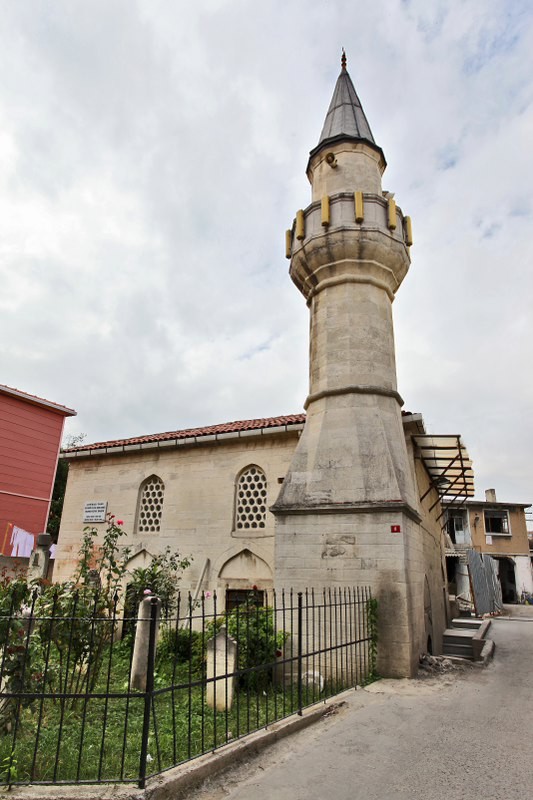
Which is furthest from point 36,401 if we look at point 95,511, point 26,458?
point 95,511

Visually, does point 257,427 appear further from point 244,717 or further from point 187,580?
point 244,717

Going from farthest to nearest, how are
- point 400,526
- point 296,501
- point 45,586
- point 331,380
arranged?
point 331,380
point 296,501
point 400,526
point 45,586

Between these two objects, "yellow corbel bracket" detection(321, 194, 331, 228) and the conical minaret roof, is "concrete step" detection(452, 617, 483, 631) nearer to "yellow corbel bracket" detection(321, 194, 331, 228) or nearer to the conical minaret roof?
"yellow corbel bracket" detection(321, 194, 331, 228)

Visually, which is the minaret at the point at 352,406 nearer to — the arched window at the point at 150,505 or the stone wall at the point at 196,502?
the stone wall at the point at 196,502

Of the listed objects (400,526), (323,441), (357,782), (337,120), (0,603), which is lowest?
(357,782)

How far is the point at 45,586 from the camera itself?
5.77 m

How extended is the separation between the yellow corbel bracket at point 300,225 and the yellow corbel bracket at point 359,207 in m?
1.25

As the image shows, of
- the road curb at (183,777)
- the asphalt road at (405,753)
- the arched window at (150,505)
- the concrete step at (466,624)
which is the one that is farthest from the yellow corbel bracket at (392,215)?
the concrete step at (466,624)

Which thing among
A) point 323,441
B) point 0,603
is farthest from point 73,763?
point 323,441

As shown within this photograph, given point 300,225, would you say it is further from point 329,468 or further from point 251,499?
point 251,499

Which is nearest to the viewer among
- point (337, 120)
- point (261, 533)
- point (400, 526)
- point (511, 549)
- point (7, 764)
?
point (7, 764)

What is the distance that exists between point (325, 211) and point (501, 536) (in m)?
26.7

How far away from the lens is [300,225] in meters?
10.7

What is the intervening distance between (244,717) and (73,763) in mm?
1891
